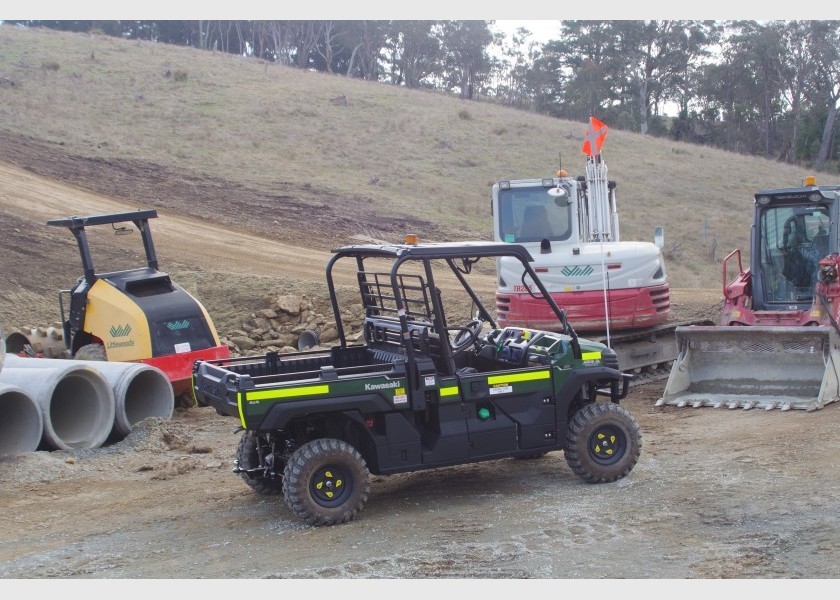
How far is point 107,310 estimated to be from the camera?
12.1 metres

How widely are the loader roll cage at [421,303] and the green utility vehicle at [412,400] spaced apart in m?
0.01

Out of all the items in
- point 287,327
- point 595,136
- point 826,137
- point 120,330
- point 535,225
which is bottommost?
point 287,327

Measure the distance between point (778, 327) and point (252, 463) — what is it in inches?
247

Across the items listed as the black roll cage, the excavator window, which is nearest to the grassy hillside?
the excavator window

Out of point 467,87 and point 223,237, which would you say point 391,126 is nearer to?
point 223,237

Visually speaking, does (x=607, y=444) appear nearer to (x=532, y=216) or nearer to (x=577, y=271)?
(x=577, y=271)

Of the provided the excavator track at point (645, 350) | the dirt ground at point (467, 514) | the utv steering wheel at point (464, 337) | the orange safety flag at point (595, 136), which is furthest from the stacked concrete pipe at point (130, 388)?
the orange safety flag at point (595, 136)

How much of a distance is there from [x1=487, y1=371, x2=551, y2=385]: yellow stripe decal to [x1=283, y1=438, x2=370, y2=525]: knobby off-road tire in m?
1.27

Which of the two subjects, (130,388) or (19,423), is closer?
(19,423)

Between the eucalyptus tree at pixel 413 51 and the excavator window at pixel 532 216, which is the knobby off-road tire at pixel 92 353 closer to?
the excavator window at pixel 532 216

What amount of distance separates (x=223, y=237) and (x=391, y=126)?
729 inches

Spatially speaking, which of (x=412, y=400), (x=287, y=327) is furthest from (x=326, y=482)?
(x=287, y=327)

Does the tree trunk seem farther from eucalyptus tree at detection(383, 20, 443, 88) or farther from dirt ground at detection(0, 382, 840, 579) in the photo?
dirt ground at detection(0, 382, 840, 579)

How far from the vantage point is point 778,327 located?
11.5m
